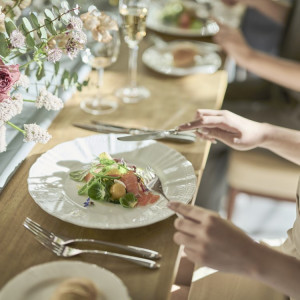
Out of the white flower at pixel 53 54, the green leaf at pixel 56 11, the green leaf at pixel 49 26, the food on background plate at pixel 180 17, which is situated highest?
the green leaf at pixel 56 11

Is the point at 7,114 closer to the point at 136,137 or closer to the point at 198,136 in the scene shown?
the point at 136,137

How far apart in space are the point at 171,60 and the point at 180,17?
1.51 ft

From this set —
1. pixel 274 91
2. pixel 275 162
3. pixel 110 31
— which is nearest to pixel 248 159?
pixel 275 162

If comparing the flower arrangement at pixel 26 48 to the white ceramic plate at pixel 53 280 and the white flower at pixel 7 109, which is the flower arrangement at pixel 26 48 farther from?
the white ceramic plate at pixel 53 280

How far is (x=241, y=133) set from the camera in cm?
125

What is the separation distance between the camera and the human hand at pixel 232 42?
1.83 meters

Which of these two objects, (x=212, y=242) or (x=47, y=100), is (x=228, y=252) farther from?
(x=47, y=100)

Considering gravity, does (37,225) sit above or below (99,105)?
above

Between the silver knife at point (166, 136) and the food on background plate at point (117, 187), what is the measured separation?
0.18 meters

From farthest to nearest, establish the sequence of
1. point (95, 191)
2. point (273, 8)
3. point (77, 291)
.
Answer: point (273, 8) → point (95, 191) → point (77, 291)

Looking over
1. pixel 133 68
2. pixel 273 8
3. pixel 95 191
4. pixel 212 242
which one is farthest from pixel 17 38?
pixel 273 8

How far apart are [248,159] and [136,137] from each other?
869mm

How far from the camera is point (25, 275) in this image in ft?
2.70

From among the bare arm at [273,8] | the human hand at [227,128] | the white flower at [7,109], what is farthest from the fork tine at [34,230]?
the bare arm at [273,8]
